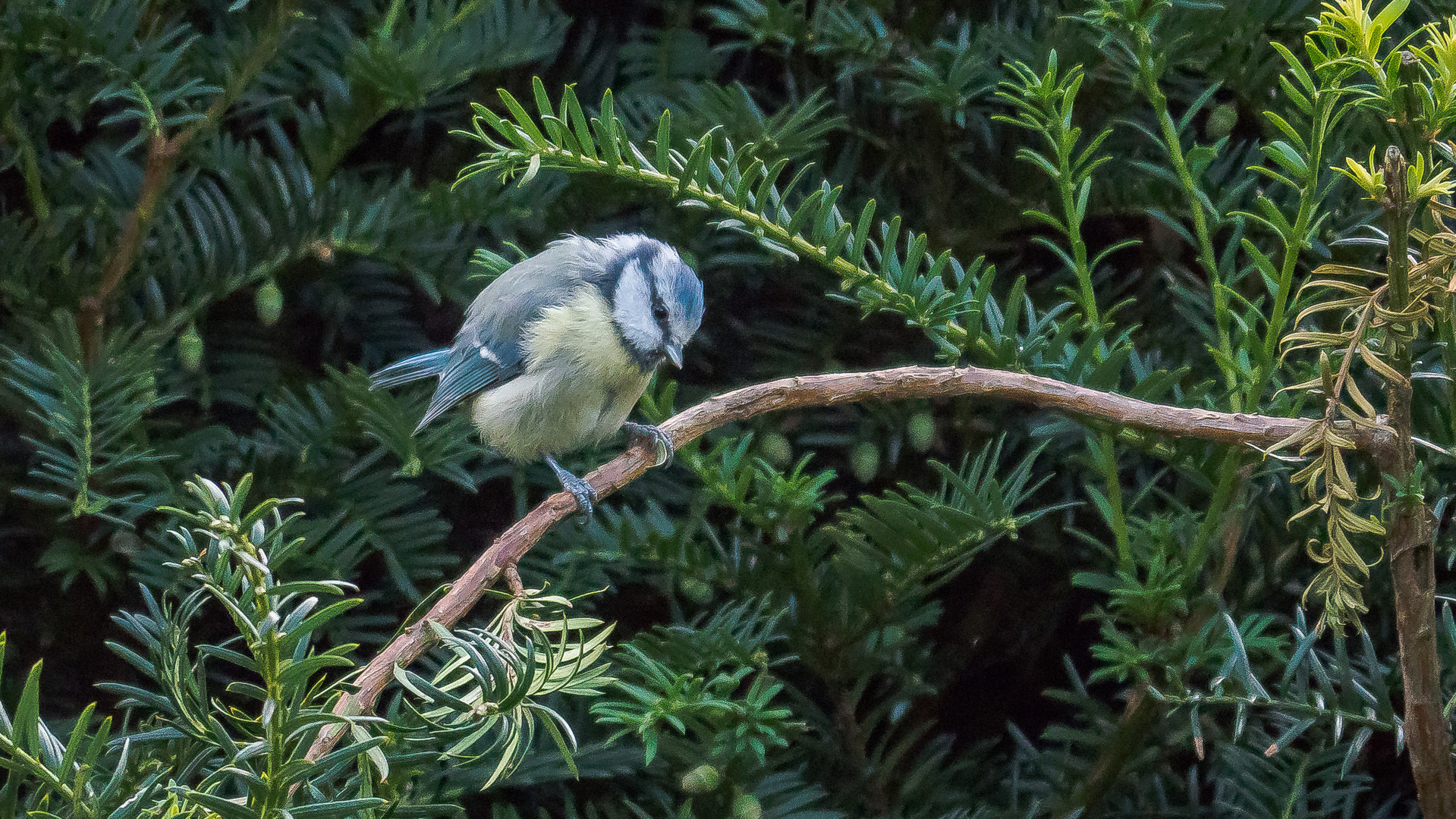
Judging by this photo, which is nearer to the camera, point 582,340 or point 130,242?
point 130,242

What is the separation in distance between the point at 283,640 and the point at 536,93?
1.00 feet

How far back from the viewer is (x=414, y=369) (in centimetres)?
88

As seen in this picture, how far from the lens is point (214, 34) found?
82 cm

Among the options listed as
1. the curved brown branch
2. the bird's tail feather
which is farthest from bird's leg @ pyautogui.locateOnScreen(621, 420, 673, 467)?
the bird's tail feather

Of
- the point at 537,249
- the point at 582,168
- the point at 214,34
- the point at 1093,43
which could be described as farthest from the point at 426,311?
the point at 1093,43

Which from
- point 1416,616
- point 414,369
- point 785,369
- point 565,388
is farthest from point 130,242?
point 1416,616

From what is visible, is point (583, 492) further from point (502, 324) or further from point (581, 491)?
point (502, 324)

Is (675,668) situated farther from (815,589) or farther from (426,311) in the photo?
(426,311)

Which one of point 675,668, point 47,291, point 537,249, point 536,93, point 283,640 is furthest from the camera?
point 537,249

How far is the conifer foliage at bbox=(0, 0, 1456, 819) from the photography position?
59 cm

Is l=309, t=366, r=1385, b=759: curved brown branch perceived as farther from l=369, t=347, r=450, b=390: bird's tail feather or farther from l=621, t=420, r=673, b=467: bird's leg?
l=369, t=347, r=450, b=390: bird's tail feather

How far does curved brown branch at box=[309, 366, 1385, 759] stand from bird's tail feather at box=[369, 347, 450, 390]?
318 millimetres

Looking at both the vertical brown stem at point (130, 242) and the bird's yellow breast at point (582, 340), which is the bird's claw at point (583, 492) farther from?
the vertical brown stem at point (130, 242)

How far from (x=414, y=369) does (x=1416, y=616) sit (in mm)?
685
